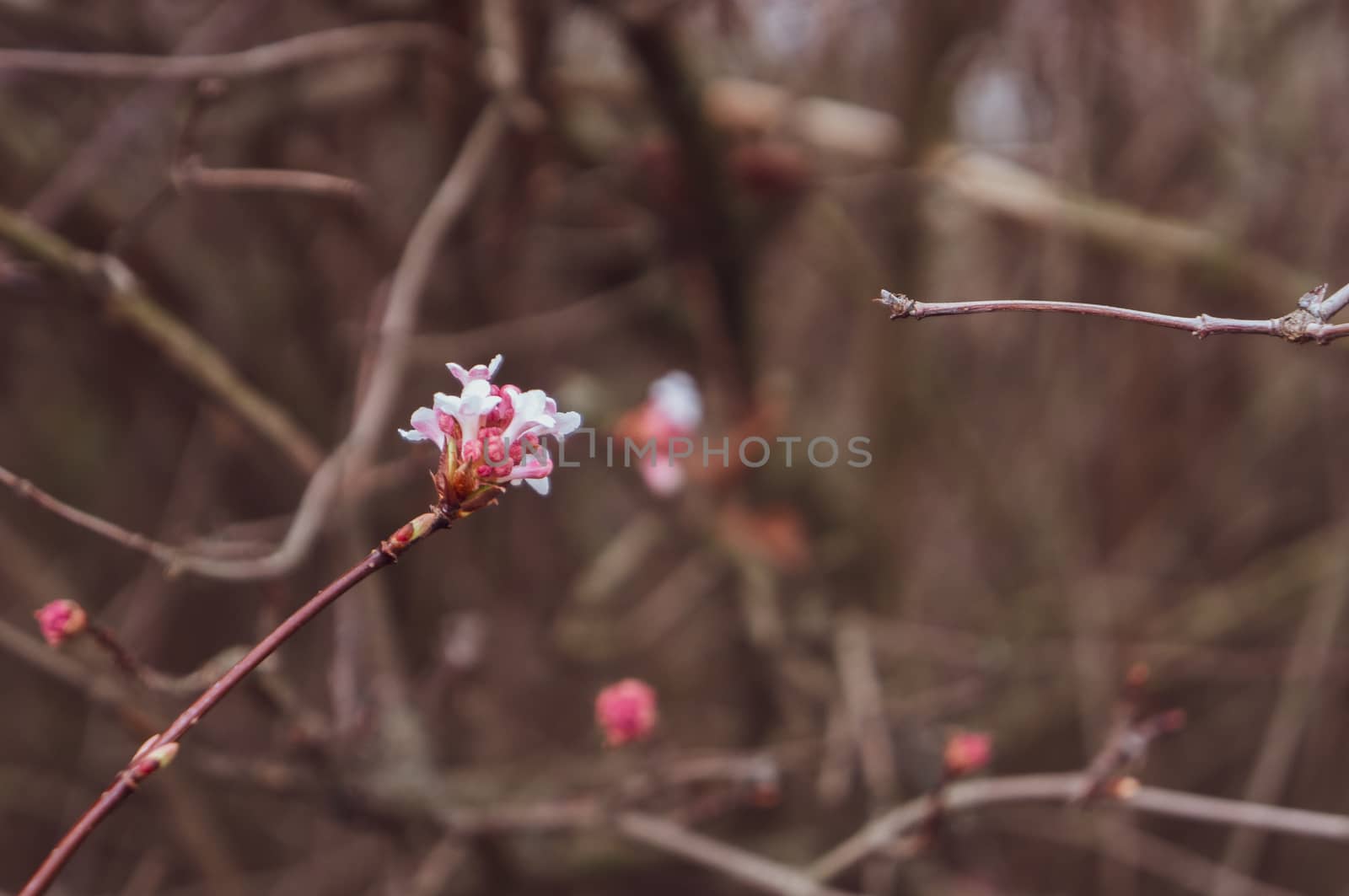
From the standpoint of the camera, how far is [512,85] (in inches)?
69.2

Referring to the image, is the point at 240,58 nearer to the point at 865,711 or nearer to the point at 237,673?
the point at 237,673

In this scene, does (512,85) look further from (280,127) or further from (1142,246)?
(1142,246)

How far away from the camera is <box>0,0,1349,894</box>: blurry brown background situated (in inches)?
79.3

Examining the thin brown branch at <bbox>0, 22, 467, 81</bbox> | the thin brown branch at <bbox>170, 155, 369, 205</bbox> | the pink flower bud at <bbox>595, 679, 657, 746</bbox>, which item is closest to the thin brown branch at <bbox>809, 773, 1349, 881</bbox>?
the pink flower bud at <bbox>595, 679, 657, 746</bbox>

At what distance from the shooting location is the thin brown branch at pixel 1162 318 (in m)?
0.59

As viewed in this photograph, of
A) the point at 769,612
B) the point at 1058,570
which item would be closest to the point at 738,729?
the point at 769,612

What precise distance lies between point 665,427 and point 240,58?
1.02m

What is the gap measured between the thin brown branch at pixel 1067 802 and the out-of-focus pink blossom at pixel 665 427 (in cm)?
91

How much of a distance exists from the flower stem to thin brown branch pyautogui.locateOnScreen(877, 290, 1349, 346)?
319mm

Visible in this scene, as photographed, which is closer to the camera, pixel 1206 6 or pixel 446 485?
pixel 446 485

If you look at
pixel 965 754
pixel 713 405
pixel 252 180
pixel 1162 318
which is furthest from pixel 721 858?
pixel 713 405

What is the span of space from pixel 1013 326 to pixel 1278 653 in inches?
44.9

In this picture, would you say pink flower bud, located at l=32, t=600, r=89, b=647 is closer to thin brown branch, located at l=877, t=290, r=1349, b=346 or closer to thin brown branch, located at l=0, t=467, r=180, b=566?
thin brown branch, located at l=0, t=467, r=180, b=566

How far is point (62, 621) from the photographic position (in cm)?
91
